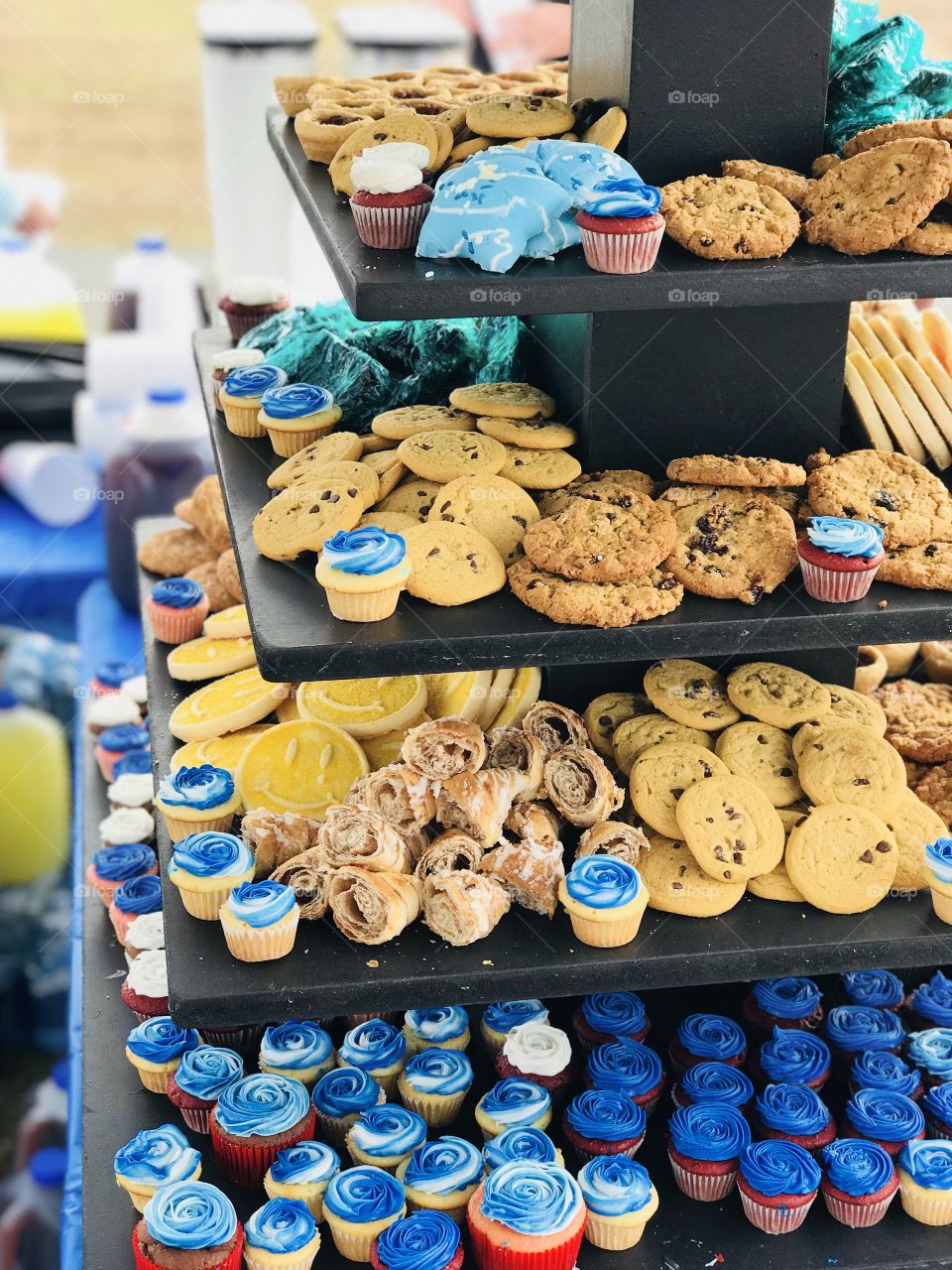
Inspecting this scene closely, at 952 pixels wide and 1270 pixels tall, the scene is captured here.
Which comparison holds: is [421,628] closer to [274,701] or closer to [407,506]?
[407,506]

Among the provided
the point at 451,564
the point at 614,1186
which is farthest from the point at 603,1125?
the point at 451,564

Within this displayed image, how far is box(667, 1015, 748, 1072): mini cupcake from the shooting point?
2.64 metres

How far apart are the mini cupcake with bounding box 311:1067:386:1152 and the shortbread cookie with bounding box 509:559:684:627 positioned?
934mm

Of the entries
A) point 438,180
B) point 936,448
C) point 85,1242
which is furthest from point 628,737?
point 85,1242

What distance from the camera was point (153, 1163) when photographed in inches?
92.4

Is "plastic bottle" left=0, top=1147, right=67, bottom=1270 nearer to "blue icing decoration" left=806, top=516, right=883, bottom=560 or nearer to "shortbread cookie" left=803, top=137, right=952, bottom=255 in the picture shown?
"blue icing decoration" left=806, top=516, right=883, bottom=560

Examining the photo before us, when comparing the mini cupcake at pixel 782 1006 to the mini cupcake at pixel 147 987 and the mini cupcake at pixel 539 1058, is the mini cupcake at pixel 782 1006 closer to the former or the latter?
the mini cupcake at pixel 539 1058

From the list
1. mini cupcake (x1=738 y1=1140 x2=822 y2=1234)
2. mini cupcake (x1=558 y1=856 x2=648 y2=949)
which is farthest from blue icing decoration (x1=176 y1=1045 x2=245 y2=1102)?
mini cupcake (x1=738 y1=1140 x2=822 y2=1234)

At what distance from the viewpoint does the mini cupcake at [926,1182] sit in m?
2.39

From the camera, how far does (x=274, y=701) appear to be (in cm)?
273

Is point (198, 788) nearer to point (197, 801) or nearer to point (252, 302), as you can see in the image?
point (197, 801)

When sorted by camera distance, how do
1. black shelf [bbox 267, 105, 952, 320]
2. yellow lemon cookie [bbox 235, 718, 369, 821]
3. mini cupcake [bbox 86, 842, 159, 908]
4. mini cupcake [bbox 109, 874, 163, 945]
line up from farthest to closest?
mini cupcake [bbox 86, 842, 159, 908], mini cupcake [bbox 109, 874, 163, 945], yellow lemon cookie [bbox 235, 718, 369, 821], black shelf [bbox 267, 105, 952, 320]

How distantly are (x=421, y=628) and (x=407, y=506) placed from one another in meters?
0.34

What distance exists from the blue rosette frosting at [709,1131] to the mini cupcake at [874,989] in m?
0.45
